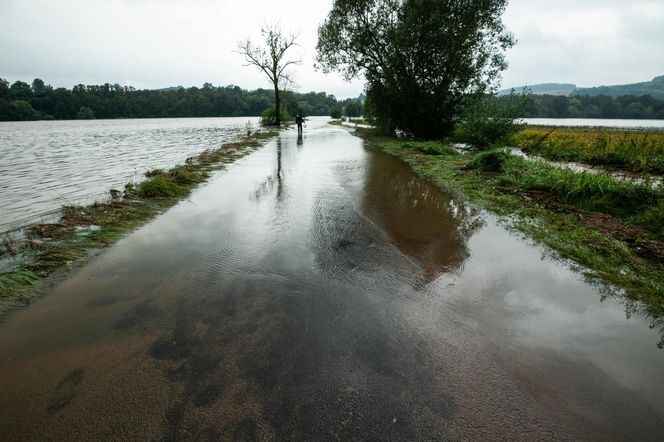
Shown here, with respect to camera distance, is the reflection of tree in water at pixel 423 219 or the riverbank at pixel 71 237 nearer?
the riverbank at pixel 71 237

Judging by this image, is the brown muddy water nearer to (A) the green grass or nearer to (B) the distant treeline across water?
(A) the green grass

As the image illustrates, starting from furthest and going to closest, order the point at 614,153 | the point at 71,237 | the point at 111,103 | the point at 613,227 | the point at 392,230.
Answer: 1. the point at 111,103
2. the point at 614,153
3. the point at 392,230
4. the point at 613,227
5. the point at 71,237

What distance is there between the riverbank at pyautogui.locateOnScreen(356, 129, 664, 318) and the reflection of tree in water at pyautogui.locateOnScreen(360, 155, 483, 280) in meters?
0.85

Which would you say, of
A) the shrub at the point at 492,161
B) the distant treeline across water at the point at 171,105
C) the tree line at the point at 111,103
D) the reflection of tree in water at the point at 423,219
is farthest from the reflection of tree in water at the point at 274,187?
the tree line at the point at 111,103

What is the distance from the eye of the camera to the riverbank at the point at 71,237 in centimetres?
387

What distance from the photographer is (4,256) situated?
4562 mm

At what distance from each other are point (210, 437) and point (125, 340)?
59.2 inches

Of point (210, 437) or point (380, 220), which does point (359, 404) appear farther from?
point (380, 220)

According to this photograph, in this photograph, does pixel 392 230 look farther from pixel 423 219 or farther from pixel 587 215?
pixel 587 215

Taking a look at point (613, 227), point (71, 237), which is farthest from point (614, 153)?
point (71, 237)

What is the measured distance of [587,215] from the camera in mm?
6301

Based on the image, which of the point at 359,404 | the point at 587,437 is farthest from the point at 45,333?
the point at 587,437

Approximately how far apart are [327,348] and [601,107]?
376 ft

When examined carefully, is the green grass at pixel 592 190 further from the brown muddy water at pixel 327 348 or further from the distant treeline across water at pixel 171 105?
the distant treeline across water at pixel 171 105
